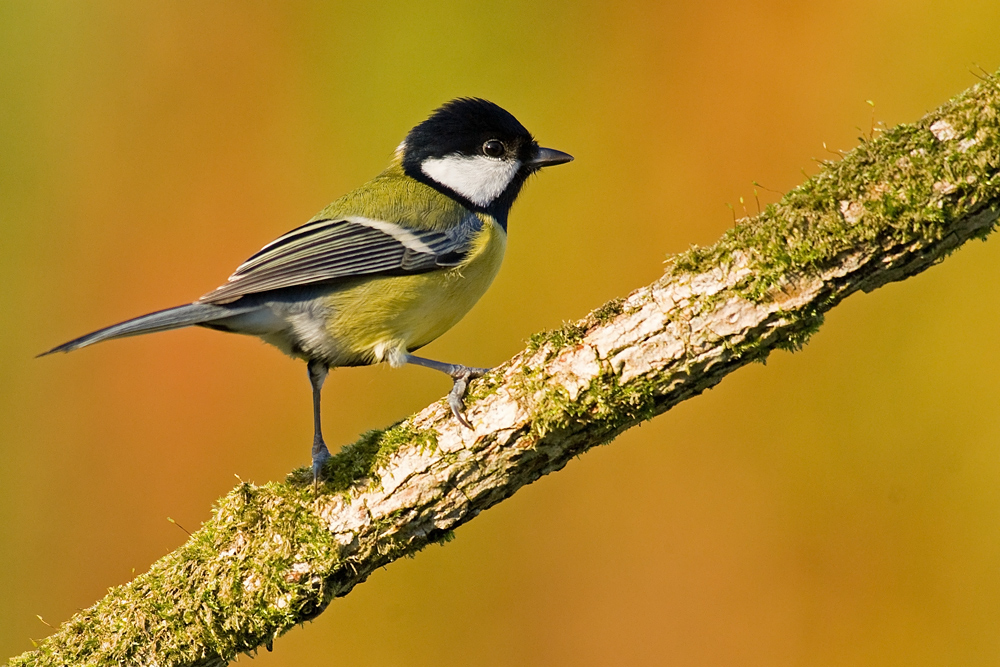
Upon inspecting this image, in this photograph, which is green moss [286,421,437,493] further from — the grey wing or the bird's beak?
the bird's beak

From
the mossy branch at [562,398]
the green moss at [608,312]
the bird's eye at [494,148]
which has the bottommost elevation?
the mossy branch at [562,398]

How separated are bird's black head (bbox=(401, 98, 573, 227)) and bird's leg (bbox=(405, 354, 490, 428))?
99cm

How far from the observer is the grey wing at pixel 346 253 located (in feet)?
8.54

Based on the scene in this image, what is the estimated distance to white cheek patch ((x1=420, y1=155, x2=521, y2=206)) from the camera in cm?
319

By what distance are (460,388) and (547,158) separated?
1.52 m

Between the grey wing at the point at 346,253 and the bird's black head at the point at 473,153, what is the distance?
0.99ft

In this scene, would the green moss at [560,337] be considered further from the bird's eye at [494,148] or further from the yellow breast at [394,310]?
the bird's eye at [494,148]

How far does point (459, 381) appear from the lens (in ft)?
7.05

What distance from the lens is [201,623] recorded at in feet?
6.60

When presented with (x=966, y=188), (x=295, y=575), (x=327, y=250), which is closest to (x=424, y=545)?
(x=295, y=575)

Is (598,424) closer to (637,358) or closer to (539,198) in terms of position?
(637,358)

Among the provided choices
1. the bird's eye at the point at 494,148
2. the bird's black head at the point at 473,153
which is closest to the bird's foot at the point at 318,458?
the bird's black head at the point at 473,153

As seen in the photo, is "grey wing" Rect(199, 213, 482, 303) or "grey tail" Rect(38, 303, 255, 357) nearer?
"grey tail" Rect(38, 303, 255, 357)

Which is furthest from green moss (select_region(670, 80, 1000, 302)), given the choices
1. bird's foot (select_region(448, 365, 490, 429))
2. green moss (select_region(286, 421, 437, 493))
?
green moss (select_region(286, 421, 437, 493))
